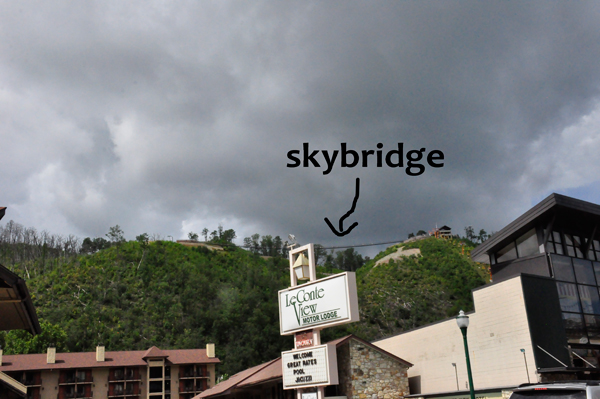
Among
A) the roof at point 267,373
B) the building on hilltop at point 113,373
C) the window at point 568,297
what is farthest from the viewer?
the building on hilltop at point 113,373

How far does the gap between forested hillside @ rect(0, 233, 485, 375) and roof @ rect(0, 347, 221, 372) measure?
1076 cm

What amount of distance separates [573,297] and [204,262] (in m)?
103

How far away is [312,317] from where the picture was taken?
18.0 m

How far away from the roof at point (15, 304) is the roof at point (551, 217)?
21648 millimetres

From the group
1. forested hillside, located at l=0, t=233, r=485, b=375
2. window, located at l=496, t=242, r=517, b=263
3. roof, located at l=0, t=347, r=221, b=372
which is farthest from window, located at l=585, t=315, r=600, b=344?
forested hillside, located at l=0, t=233, r=485, b=375

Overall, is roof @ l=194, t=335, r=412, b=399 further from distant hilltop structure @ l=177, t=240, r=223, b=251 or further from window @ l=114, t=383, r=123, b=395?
distant hilltop structure @ l=177, t=240, r=223, b=251

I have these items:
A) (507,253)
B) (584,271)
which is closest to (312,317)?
(507,253)

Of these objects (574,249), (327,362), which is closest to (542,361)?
(574,249)

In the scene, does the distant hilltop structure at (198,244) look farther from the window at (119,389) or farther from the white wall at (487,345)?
the white wall at (487,345)

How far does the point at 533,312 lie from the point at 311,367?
33.2 ft

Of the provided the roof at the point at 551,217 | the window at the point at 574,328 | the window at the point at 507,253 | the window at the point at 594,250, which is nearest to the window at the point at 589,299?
the window at the point at 574,328

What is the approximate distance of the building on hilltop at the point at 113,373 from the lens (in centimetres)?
5317

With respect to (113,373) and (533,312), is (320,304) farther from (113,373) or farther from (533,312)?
(113,373)

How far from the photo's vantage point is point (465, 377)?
82.0 feet
